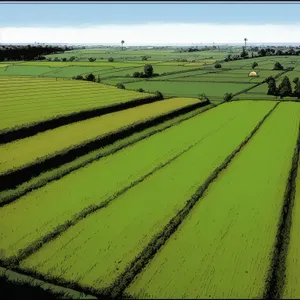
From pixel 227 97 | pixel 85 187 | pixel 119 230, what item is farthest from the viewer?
pixel 227 97

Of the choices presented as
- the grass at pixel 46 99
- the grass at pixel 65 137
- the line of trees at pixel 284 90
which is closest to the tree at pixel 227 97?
the line of trees at pixel 284 90

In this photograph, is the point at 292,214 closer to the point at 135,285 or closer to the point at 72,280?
the point at 135,285

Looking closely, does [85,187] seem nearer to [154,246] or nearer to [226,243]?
[154,246]

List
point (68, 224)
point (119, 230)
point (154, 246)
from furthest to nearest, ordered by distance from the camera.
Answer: point (68, 224) < point (119, 230) < point (154, 246)

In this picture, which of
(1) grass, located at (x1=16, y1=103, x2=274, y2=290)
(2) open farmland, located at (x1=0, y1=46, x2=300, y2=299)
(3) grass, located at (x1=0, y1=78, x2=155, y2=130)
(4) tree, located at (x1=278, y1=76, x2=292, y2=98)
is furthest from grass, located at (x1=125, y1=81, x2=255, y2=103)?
(1) grass, located at (x1=16, y1=103, x2=274, y2=290)

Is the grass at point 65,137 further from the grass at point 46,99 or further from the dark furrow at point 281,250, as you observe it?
the dark furrow at point 281,250

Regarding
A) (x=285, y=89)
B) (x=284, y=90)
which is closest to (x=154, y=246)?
(x=284, y=90)

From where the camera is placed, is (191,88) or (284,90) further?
(191,88)
